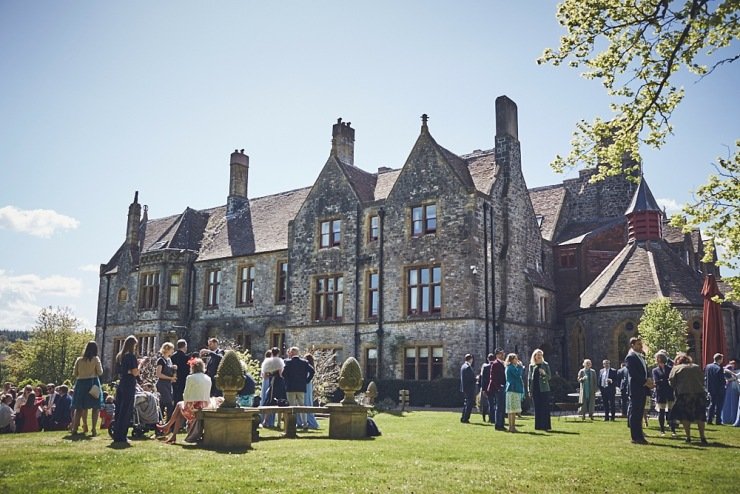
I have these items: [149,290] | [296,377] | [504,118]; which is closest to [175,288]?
[149,290]

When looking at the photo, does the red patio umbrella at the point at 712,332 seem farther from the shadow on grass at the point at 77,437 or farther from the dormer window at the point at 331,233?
the shadow on grass at the point at 77,437

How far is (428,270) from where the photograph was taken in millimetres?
27875

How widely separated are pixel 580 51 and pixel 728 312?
70.7ft

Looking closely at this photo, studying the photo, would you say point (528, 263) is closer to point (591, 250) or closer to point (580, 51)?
point (591, 250)

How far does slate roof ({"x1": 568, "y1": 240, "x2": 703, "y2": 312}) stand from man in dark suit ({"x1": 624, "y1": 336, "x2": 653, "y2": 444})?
50.4ft

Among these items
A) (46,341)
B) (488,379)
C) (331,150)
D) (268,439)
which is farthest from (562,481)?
(46,341)

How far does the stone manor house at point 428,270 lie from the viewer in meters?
27.3

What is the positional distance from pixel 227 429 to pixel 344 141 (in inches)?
990

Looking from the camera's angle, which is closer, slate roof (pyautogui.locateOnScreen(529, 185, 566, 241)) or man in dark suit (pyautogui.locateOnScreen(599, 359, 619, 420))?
man in dark suit (pyautogui.locateOnScreen(599, 359, 619, 420))

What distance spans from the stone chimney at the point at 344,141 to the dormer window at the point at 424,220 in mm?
7288

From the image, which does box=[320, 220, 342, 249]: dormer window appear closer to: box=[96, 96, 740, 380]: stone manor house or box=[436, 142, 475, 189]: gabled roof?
box=[96, 96, 740, 380]: stone manor house

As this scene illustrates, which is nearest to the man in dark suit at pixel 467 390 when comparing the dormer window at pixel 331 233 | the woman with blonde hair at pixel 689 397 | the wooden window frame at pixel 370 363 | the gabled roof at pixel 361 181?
the woman with blonde hair at pixel 689 397

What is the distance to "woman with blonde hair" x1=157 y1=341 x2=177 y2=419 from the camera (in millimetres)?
13289

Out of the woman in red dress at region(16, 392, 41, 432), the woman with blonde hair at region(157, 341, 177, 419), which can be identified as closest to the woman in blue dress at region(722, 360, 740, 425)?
the woman with blonde hair at region(157, 341, 177, 419)
